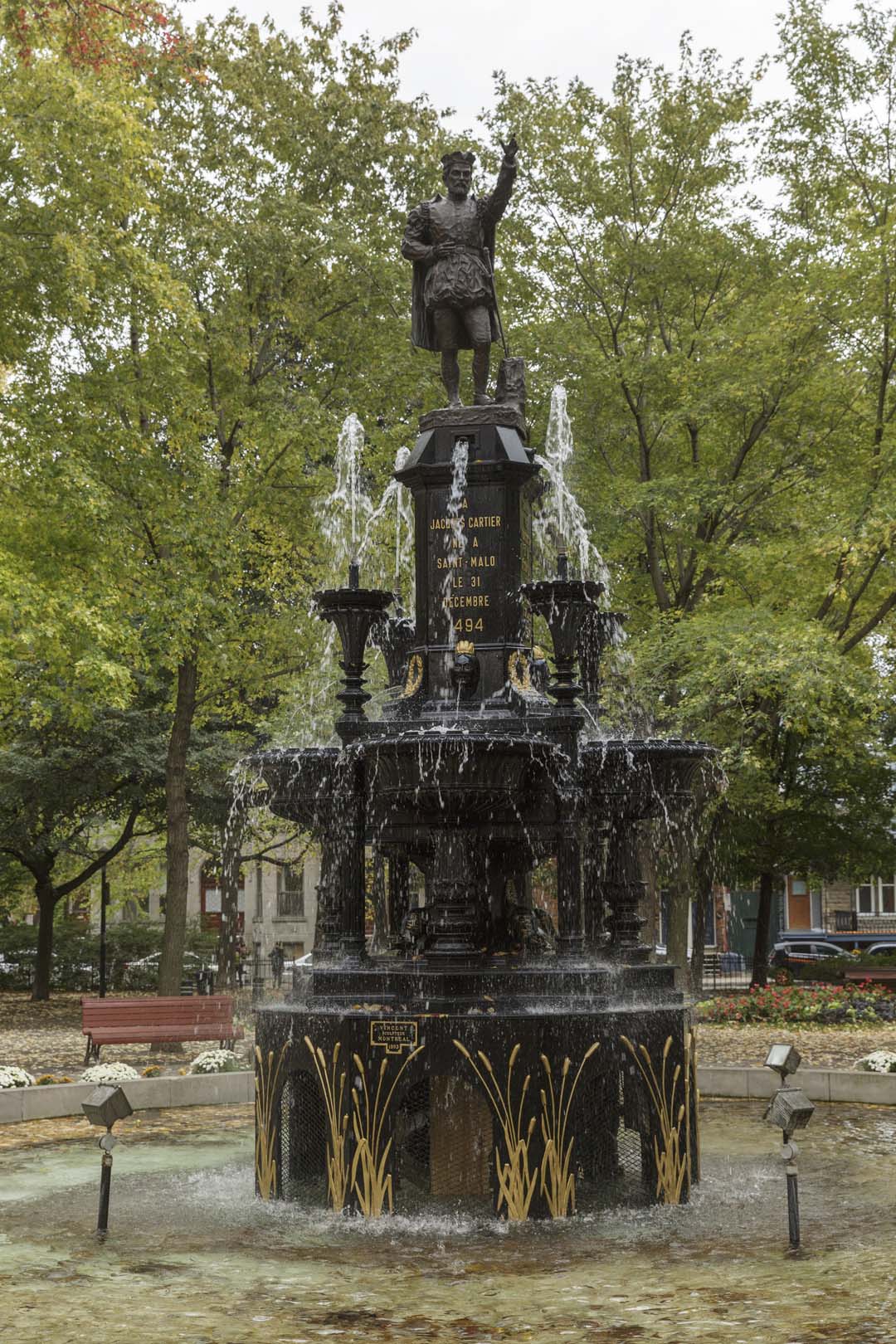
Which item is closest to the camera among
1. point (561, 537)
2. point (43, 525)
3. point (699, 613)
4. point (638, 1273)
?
point (638, 1273)

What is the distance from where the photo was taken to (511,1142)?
9555 millimetres

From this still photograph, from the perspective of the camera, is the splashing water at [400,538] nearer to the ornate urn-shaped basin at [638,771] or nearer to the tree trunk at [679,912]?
the tree trunk at [679,912]

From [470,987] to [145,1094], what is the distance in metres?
6.86

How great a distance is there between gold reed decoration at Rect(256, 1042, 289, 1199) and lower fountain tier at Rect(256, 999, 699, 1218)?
0.01 m

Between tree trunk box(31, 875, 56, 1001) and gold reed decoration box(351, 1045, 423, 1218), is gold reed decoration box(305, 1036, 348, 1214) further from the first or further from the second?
tree trunk box(31, 875, 56, 1001)

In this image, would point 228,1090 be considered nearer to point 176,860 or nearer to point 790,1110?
point 176,860

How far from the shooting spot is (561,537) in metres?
20.3

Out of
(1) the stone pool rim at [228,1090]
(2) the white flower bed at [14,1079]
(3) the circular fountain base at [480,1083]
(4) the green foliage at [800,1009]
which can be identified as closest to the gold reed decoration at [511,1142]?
(3) the circular fountain base at [480,1083]

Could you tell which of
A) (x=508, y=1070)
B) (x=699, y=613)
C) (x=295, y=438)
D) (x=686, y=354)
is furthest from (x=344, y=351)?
(x=508, y=1070)

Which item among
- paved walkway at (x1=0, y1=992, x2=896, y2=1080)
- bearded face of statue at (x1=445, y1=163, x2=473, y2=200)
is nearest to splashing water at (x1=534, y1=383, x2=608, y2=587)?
paved walkway at (x1=0, y1=992, x2=896, y2=1080)

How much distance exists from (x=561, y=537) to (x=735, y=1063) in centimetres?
751

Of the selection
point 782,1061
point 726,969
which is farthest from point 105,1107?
point 726,969

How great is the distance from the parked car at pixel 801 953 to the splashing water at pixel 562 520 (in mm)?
17176

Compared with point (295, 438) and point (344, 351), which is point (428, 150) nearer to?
point (344, 351)
